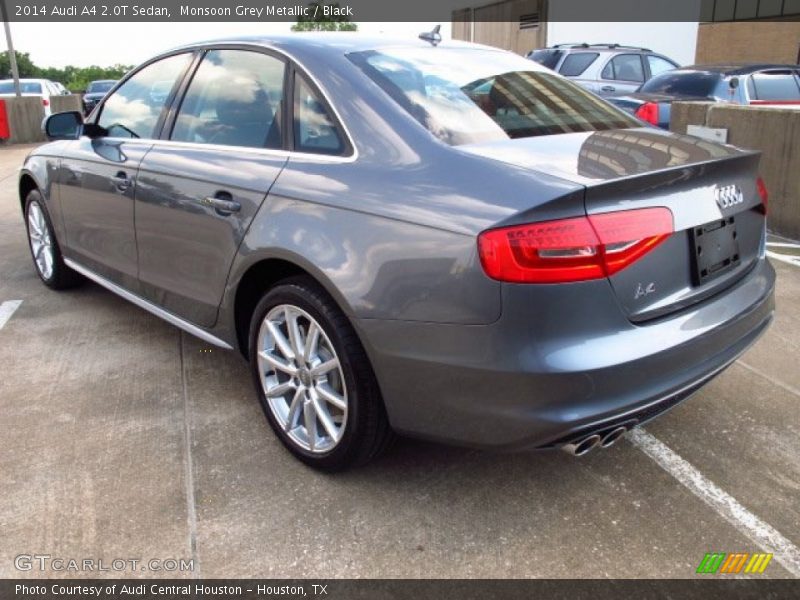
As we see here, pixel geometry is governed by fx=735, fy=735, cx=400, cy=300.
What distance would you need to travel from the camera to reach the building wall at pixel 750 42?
1964 centimetres

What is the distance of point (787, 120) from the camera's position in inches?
248

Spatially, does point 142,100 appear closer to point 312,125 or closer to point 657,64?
point 312,125

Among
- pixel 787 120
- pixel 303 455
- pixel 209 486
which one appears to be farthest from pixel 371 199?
pixel 787 120

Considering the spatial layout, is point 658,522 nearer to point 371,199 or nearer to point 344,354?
point 344,354

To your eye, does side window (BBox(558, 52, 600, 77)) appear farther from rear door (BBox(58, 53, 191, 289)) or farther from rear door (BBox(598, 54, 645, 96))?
rear door (BBox(58, 53, 191, 289))

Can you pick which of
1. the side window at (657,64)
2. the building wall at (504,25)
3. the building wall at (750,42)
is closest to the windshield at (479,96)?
the side window at (657,64)

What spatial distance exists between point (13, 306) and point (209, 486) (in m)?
2.83

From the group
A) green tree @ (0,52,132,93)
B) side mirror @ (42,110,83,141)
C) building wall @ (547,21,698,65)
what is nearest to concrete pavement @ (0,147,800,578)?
side mirror @ (42,110,83,141)

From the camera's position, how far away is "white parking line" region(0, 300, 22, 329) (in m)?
4.54

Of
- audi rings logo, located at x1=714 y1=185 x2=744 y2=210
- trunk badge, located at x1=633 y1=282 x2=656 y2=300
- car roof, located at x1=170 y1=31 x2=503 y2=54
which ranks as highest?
car roof, located at x1=170 y1=31 x2=503 y2=54

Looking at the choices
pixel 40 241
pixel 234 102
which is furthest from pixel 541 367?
pixel 40 241

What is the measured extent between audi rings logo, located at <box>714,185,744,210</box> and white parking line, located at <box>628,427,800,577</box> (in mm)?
1010

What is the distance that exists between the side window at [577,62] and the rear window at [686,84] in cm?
220

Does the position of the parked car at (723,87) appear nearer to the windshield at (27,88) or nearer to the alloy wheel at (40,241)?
the alloy wheel at (40,241)
